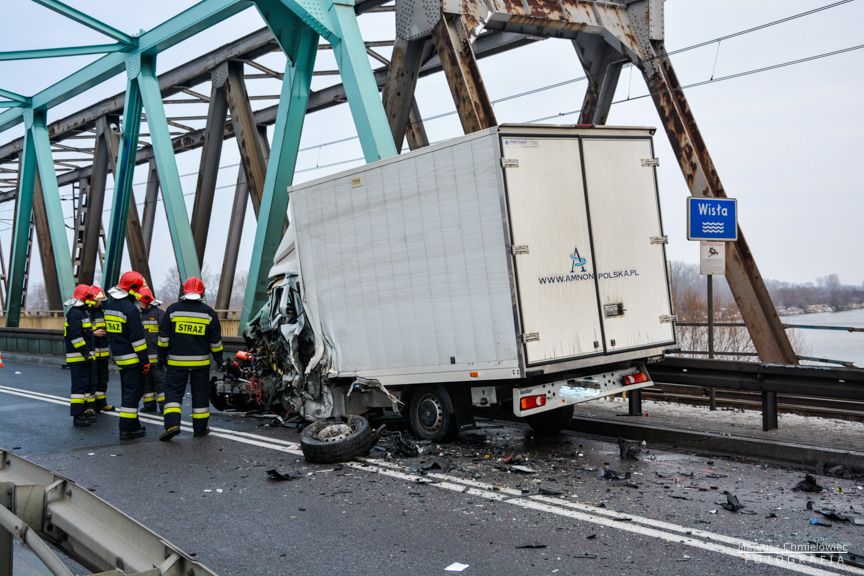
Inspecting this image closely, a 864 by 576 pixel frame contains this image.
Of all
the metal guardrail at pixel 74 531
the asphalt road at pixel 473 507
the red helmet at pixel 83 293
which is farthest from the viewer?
the red helmet at pixel 83 293

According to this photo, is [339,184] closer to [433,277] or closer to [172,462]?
[433,277]

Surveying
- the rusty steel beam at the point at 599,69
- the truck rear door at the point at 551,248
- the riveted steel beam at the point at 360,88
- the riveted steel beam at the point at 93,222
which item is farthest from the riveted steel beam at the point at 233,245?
the truck rear door at the point at 551,248

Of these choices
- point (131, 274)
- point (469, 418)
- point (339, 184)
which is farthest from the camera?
point (131, 274)

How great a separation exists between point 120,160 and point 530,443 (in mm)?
14505

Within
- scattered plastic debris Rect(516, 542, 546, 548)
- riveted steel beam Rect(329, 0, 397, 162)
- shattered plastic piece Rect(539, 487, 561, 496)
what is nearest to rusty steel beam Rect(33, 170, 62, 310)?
riveted steel beam Rect(329, 0, 397, 162)

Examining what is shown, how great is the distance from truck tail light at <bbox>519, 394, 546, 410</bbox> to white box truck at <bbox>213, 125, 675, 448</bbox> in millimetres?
10

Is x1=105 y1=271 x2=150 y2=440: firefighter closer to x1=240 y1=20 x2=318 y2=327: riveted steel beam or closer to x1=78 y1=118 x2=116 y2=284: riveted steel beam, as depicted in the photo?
x1=240 y1=20 x2=318 y2=327: riveted steel beam

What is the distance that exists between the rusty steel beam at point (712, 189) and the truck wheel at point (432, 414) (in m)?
5.02

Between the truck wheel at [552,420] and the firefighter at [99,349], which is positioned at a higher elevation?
the firefighter at [99,349]

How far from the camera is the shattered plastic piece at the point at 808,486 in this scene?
5.80 m

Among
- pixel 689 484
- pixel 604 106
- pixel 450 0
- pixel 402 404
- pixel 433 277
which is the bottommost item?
pixel 689 484

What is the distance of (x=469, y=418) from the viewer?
7902 millimetres

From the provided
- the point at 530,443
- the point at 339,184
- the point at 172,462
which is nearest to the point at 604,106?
the point at 339,184

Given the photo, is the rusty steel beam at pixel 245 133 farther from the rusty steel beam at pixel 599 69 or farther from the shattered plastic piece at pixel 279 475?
the shattered plastic piece at pixel 279 475
